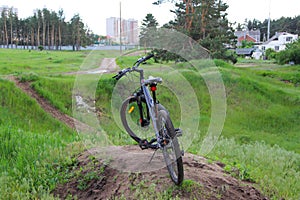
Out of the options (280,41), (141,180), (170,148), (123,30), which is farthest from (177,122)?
(280,41)

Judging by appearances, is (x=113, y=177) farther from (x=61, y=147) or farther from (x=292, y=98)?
(x=292, y=98)

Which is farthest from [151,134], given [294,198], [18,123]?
[18,123]

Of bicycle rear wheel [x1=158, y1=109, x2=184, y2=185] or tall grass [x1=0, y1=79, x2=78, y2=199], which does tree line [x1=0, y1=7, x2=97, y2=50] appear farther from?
bicycle rear wheel [x1=158, y1=109, x2=184, y2=185]

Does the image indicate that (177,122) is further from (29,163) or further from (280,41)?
(280,41)

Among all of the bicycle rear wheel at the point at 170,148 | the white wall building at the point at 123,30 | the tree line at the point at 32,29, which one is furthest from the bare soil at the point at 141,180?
the tree line at the point at 32,29

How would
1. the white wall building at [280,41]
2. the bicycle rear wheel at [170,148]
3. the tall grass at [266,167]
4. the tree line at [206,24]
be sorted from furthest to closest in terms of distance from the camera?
the white wall building at [280,41] < the tree line at [206,24] < the tall grass at [266,167] < the bicycle rear wheel at [170,148]

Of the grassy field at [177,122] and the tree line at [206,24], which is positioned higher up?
the tree line at [206,24]

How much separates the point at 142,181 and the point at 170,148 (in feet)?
1.52

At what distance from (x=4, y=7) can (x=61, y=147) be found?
1229 inches

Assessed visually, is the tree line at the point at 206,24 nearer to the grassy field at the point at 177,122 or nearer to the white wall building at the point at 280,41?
the grassy field at the point at 177,122

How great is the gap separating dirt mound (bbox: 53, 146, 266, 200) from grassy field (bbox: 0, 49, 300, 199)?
0.25 metres

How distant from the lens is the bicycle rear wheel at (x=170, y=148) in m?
2.86

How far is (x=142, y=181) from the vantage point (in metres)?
3.25

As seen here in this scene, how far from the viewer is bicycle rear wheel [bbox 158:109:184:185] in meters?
2.86
